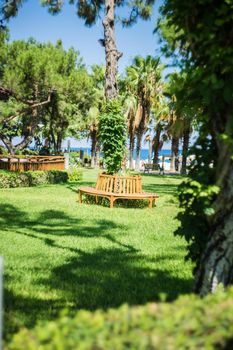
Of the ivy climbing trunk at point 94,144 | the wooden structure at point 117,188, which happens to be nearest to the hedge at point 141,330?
the wooden structure at point 117,188

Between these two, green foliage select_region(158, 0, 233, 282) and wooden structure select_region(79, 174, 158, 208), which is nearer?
green foliage select_region(158, 0, 233, 282)

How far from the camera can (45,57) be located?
31062mm

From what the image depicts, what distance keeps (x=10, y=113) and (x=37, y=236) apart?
1017 inches

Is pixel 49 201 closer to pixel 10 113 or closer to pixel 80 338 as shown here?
pixel 80 338

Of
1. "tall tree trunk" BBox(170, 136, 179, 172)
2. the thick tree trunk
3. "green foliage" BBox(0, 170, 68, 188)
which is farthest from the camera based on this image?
"tall tree trunk" BBox(170, 136, 179, 172)

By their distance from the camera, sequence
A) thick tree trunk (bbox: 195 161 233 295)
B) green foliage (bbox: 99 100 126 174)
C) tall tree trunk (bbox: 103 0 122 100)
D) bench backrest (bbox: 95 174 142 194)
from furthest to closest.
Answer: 1. tall tree trunk (bbox: 103 0 122 100)
2. green foliage (bbox: 99 100 126 174)
3. bench backrest (bbox: 95 174 142 194)
4. thick tree trunk (bbox: 195 161 233 295)

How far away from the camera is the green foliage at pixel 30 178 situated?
67.2 feet

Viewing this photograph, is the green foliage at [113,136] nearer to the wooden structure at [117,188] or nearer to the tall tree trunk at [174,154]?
the wooden structure at [117,188]

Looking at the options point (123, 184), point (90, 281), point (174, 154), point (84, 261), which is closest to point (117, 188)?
point (123, 184)

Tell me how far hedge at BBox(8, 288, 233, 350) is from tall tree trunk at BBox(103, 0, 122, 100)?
1521 centimetres

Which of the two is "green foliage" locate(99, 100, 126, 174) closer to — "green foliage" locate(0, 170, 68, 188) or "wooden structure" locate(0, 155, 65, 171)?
"green foliage" locate(0, 170, 68, 188)

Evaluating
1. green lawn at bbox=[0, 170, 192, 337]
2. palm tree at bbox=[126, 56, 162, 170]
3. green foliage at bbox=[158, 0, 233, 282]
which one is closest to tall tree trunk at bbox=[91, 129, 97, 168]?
palm tree at bbox=[126, 56, 162, 170]

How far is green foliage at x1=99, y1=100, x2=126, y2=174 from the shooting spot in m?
15.8

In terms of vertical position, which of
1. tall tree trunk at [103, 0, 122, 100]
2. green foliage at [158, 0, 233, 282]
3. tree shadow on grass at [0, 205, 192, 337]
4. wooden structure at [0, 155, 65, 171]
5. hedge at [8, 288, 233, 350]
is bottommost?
tree shadow on grass at [0, 205, 192, 337]
